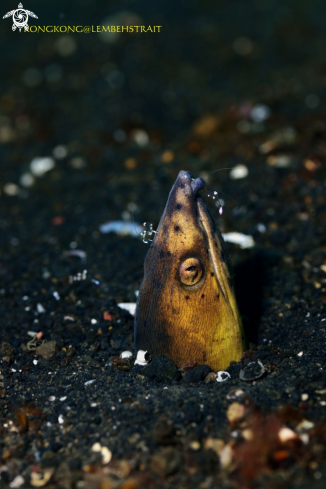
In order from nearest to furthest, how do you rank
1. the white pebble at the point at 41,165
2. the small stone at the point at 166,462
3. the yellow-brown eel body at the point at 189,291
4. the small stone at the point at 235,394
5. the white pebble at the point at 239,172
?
the small stone at the point at 166,462, the small stone at the point at 235,394, the yellow-brown eel body at the point at 189,291, the white pebble at the point at 239,172, the white pebble at the point at 41,165

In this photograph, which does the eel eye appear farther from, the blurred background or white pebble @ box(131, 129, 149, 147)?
white pebble @ box(131, 129, 149, 147)

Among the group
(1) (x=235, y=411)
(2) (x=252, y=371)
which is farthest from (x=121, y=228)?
(1) (x=235, y=411)

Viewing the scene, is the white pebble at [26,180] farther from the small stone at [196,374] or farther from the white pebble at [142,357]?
the small stone at [196,374]

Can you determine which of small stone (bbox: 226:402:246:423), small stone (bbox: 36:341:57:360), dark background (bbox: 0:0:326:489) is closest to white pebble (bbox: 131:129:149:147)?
dark background (bbox: 0:0:326:489)

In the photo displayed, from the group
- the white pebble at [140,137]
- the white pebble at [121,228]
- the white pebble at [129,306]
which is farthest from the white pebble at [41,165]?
the white pebble at [129,306]

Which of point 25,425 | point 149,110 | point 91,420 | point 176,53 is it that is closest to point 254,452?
point 91,420

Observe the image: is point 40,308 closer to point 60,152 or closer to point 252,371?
point 252,371

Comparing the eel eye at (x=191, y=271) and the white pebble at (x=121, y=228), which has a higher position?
the white pebble at (x=121, y=228)
